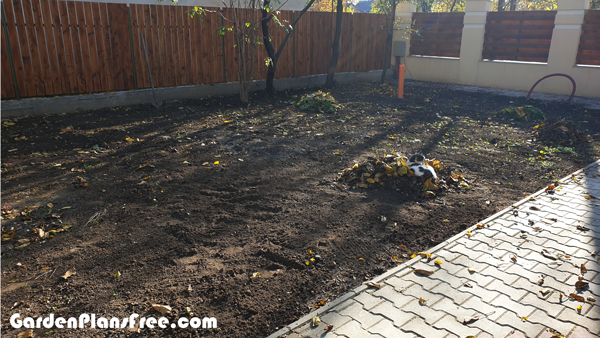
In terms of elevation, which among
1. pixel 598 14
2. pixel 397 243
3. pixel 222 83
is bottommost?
pixel 397 243

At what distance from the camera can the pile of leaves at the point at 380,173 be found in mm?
5281

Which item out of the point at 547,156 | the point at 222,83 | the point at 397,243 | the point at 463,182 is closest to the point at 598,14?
the point at 547,156

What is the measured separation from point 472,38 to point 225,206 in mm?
12497

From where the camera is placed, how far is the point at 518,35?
42.5ft

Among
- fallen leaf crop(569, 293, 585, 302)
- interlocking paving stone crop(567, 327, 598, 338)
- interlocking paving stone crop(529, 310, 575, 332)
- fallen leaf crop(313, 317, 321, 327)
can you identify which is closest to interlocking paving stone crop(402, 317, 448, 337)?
fallen leaf crop(313, 317, 321, 327)

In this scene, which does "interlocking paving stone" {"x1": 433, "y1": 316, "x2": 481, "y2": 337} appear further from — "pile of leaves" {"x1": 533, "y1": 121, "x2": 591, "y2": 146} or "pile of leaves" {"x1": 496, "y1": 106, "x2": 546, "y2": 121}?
"pile of leaves" {"x1": 496, "y1": 106, "x2": 546, "y2": 121}

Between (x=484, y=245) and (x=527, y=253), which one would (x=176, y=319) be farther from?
(x=527, y=253)

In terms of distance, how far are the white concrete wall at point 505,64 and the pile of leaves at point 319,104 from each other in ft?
21.6

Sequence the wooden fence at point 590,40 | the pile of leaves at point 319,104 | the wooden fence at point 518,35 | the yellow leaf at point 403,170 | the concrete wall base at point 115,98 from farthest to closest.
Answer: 1. the wooden fence at point 518,35
2. the wooden fence at point 590,40
3. the pile of leaves at point 319,104
4. the concrete wall base at point 115,98
5. the yellow leaf at point 403,170

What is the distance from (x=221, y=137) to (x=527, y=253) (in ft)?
17.3

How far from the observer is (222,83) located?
11.1 m

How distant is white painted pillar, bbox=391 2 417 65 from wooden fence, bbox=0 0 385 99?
510 centimetres

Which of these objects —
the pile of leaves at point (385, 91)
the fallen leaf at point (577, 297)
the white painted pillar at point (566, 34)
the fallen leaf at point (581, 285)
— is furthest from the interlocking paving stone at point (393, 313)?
the white painted pillar at point (566, 34)

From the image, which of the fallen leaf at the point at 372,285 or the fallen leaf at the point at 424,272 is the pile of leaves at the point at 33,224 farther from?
the fallen leaf at the point at 424,272
